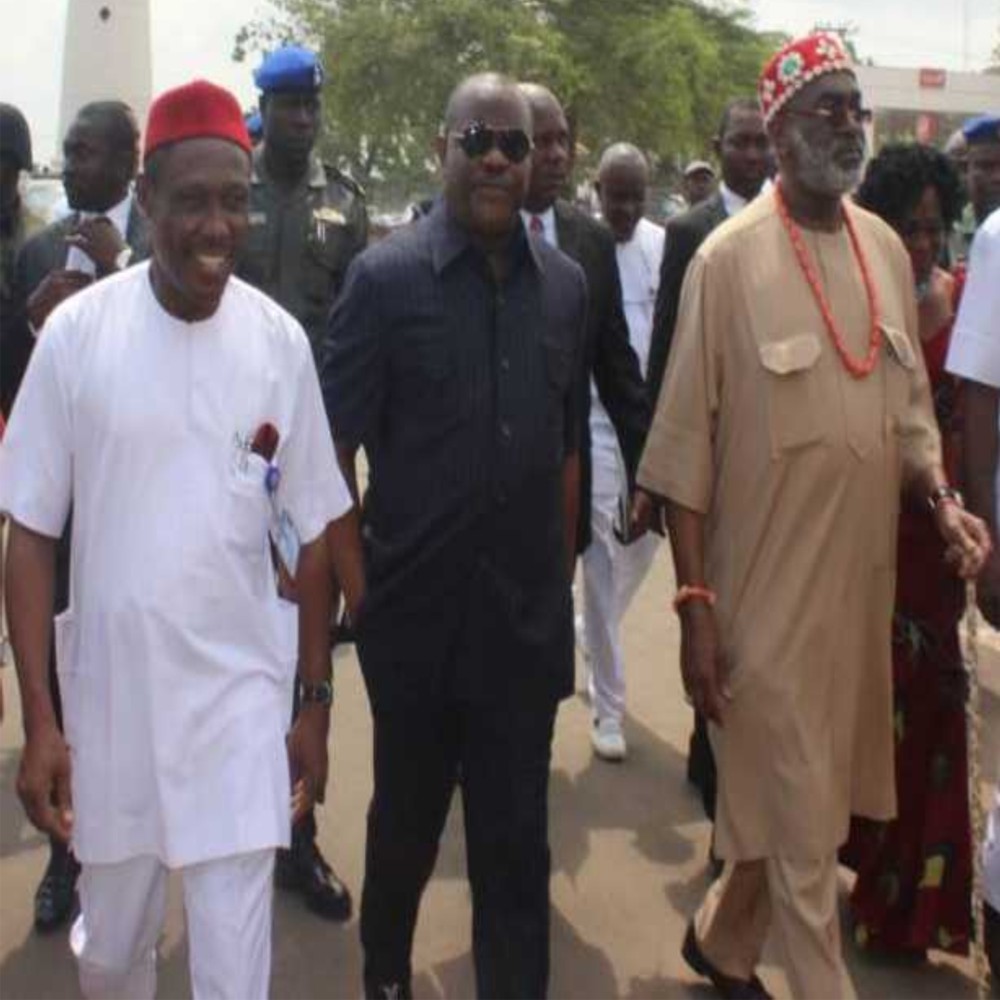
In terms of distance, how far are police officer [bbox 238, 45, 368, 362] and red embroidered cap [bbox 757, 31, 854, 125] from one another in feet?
5.97

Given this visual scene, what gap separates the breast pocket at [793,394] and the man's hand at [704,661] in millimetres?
394

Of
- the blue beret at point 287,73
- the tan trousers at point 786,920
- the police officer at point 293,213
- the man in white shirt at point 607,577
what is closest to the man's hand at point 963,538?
the tan trousers at point 786,920

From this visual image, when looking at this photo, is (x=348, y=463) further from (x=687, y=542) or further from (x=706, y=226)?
(x=706, y=226)

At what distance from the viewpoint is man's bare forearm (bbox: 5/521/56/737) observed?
2.96 meters

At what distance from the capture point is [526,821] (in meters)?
3.61

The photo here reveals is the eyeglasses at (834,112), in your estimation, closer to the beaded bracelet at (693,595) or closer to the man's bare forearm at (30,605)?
the beaded bracelet at (693,595)

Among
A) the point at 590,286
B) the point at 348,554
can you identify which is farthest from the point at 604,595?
the point at 348,554

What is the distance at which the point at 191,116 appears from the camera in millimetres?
3086

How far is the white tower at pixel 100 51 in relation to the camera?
29453 mm

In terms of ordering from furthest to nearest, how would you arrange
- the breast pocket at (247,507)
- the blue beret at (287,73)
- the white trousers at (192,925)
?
1. the blue beret at (287,73)
2. the breast pocket at (247,507)
3. the white trousers at (192,925)

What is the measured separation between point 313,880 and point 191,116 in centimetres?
234

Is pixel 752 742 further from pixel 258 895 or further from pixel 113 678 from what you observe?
pixel 113 678

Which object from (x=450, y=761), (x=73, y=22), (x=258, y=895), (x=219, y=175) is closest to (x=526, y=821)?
(x=450, y=761)

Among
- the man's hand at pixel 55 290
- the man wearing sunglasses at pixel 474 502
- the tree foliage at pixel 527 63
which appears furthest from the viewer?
the tree foliage at pixel 527 63
